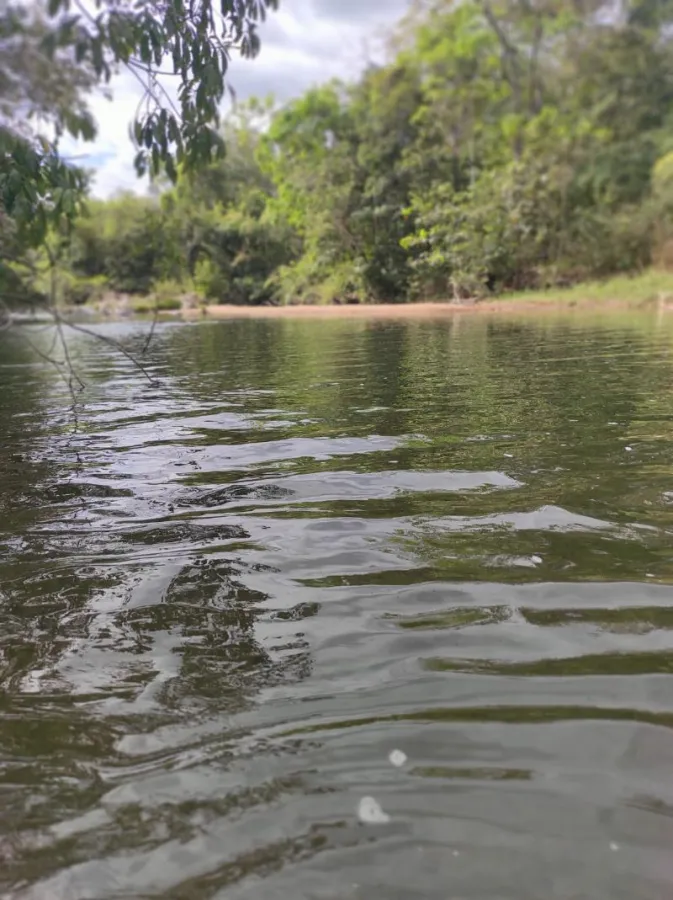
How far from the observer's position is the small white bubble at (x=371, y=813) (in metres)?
1.58

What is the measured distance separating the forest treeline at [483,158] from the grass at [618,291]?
5.70ft

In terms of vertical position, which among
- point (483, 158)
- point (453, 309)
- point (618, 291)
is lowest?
point (453, 309)

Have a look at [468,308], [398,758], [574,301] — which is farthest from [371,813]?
[468,308]

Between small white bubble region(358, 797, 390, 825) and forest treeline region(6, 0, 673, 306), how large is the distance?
90.3ft

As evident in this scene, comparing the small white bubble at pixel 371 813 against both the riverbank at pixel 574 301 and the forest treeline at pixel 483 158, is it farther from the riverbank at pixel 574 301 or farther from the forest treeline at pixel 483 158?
Answer: the forest treeline at pixel 483 158

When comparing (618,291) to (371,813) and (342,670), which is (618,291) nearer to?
(342,670)

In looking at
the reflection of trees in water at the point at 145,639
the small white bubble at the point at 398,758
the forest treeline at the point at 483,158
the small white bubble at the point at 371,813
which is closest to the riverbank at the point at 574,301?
the forest treeline at the point at 483,158

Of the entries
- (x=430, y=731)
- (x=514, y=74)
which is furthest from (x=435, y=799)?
(x=514, y=74)

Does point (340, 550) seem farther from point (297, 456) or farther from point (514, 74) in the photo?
point (514, 74)

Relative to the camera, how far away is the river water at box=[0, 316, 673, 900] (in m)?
1.49

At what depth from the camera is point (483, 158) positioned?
105ft

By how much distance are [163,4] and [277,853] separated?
3.48 metres

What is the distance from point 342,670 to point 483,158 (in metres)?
34.4

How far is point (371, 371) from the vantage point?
30.6ft
